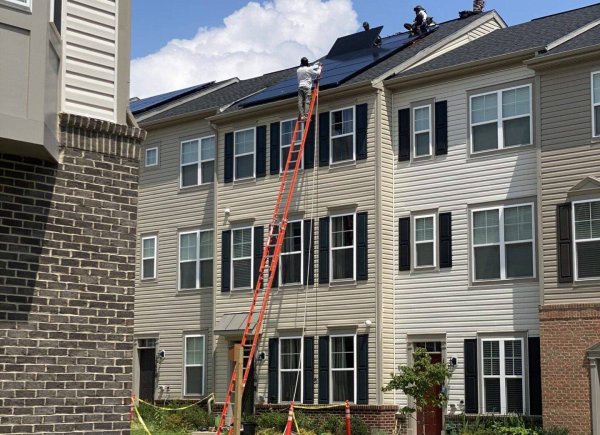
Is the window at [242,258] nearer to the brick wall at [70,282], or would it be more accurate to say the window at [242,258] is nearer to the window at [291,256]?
the window at [291,256]

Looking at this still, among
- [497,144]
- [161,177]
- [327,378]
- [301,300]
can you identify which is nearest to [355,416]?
[327,378]

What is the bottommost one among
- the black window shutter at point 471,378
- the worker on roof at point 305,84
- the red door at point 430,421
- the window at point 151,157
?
the red door at point 430,421

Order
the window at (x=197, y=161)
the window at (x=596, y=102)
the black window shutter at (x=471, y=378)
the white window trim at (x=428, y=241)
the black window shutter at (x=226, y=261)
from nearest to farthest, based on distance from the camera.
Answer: the window at (x=596, y=102) < the black window shutter at (x=471, y=378) < the white window trim at (x=428, y=241) < the black window shutter at (x=226, y=261) < the window at (x=197, y=161)

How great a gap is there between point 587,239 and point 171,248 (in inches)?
569

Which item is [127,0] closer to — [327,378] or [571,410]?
[571,410]

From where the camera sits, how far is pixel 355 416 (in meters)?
26.4

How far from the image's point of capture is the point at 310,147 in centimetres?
2898

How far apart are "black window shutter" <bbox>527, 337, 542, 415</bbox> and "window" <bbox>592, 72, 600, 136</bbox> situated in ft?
16.6

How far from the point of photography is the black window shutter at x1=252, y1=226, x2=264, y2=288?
29594mm

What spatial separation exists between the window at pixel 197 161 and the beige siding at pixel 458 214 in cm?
685

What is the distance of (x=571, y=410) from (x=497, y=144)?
6827 millimetres

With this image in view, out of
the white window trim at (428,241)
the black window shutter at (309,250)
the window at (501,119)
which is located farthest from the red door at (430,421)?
the window at (501,119)

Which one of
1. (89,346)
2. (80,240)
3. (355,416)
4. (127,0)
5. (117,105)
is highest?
(127,0)

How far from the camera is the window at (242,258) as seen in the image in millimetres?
29922
